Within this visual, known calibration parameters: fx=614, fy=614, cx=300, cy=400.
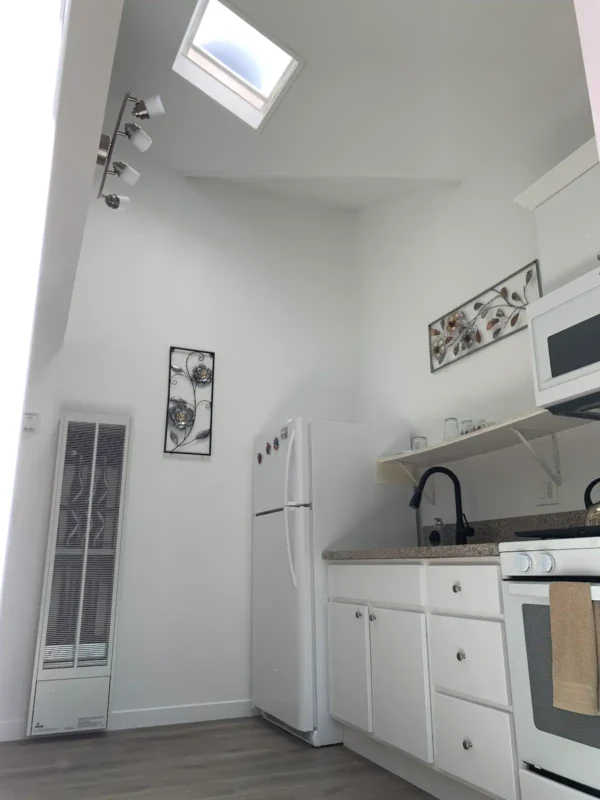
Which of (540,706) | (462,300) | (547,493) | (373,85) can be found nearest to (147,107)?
(373,85)

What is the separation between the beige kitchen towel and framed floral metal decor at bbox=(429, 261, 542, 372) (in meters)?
1.50

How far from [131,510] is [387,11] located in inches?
108

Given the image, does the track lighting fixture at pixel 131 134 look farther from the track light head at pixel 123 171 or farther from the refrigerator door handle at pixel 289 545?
the refrigerator door handle at pixel 289 545

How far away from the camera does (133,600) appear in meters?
3.35

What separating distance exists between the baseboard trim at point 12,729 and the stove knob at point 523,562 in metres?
2.59

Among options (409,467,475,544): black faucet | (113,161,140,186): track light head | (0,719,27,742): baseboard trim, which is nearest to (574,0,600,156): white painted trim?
(113,161,140,186): track light head

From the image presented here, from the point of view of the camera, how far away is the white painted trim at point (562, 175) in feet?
7.00

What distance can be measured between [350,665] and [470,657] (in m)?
0.86

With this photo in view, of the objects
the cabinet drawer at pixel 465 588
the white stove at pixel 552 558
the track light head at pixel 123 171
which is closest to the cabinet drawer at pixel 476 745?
the cabinet drawer at pixel 465 588

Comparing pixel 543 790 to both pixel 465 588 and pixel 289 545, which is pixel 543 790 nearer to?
pixel 465 588

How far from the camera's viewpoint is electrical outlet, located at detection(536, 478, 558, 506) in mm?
2582

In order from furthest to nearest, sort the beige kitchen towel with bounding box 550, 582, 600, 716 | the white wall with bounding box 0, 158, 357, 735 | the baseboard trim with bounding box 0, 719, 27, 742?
the white wall with bounding box 0, 158, 357, 735
the baseboard trim with bounding box 0, 719, 27, 742
the beige kitchen towel with bounding box 550, 582, 600, 716

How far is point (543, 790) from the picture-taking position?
64.5 inches

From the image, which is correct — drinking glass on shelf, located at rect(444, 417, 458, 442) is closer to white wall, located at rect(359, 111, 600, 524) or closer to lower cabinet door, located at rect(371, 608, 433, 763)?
white wall, located at rect(359, 111, 600, 524)
